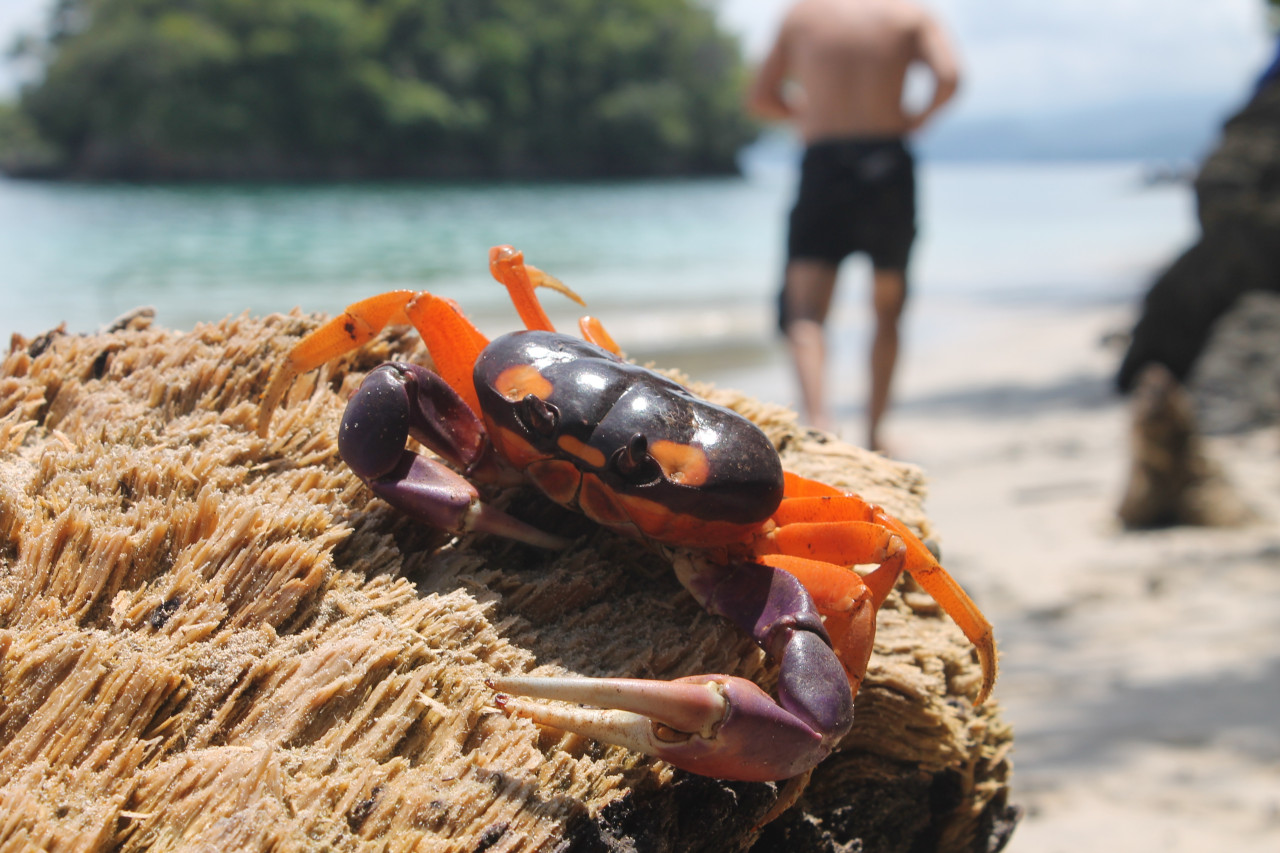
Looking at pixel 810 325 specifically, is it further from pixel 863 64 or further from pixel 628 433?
pixel 628 433

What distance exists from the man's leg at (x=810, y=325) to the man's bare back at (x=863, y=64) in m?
0.83

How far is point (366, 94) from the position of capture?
54469 mm

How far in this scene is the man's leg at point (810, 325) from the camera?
5.34 m

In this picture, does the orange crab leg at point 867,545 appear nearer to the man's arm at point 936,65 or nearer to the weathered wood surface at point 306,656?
the weathered wood surface at point 306,656

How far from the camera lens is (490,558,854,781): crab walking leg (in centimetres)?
149

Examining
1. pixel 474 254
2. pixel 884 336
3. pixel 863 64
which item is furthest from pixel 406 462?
pixel 474 254

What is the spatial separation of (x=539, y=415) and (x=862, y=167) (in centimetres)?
446

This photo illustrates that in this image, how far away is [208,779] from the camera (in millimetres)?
1395

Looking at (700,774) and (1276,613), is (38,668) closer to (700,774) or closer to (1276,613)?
(700,774)

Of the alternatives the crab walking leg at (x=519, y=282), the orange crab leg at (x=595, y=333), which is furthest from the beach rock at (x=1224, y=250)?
the crab walking leg at (x=519, y=282)

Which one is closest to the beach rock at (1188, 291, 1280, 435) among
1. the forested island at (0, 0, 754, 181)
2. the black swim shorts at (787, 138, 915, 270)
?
the black swim shorts at (787, 138, 915, 270)

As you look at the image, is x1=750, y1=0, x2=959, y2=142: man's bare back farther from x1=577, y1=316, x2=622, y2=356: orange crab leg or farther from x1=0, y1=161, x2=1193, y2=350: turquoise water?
x1=0, y1=161, x2=1193, y2=350: turquoise water

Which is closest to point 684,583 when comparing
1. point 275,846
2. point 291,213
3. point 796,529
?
point 796,529

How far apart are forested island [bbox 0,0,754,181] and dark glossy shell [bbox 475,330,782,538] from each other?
52.5 m
